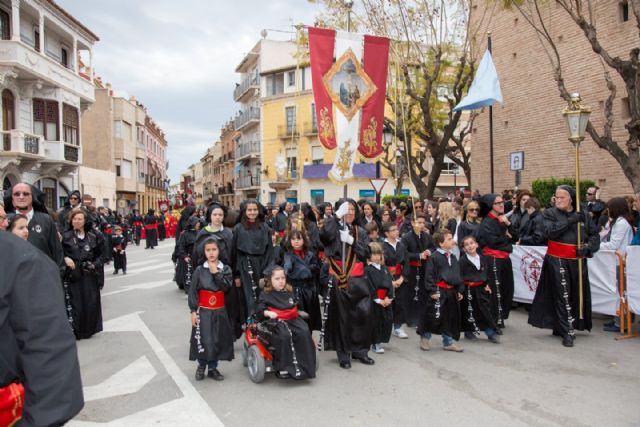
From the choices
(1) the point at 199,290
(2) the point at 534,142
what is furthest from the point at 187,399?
(2) the point at 534,142

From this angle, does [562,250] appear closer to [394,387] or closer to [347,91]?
[394,387]

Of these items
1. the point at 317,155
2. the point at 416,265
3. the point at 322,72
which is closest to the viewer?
the point at 322,72

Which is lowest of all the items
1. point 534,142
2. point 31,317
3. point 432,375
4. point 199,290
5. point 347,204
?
point 432,375

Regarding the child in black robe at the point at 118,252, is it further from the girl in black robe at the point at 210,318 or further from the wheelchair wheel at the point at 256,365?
the wheelchair wheel at the point at 256,365

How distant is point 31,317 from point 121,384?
3922 millimetres

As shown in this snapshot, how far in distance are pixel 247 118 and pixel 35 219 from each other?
46021 millimetres

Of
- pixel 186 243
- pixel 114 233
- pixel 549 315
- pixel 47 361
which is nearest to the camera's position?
pixel 47 361

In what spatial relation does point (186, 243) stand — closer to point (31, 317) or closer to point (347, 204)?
point (347, 204)

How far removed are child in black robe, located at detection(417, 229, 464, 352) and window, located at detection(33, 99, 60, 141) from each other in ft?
73.0

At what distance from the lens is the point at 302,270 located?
21.5 ft

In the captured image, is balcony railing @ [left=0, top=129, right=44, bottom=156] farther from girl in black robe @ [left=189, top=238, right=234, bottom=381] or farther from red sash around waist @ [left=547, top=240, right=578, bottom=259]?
red sash around waist @ [left=547, top=240, right=578, bottom=259]

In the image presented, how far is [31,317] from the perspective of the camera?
203 centimetres

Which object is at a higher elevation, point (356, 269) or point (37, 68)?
point (37, 68)

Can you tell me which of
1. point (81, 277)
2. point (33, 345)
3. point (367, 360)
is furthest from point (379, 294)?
point (33, 345)
